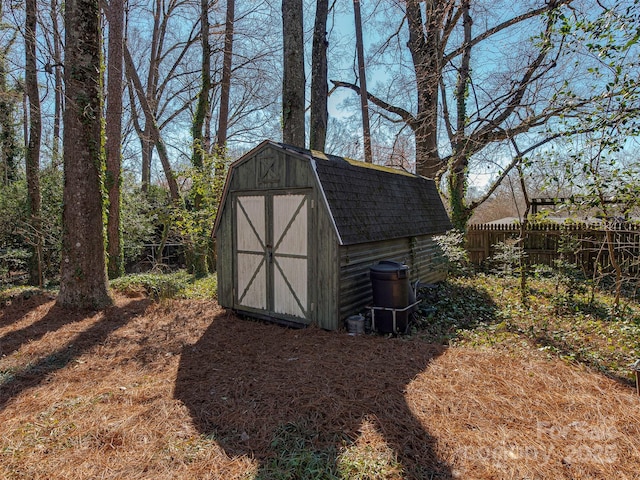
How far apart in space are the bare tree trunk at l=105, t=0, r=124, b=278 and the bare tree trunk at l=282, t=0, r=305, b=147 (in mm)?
4376

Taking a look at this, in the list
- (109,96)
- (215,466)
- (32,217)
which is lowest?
(215,466)

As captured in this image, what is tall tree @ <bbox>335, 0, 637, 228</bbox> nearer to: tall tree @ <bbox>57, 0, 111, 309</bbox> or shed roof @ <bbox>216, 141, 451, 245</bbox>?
shed roof @ <bbox>216, 141, 451, 245</bbox>

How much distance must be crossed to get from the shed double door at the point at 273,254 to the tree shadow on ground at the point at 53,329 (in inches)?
81.7

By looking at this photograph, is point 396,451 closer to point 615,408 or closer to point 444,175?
point 615,408

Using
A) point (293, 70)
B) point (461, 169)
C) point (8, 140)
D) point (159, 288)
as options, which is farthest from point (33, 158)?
point (461, 169)

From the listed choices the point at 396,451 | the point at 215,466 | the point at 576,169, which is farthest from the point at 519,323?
the point at 215,466

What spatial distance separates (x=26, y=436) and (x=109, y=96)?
30.5 ft

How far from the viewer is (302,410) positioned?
11.3 ft

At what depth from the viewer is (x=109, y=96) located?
9.99m

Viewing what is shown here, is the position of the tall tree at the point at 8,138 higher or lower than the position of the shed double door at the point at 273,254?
higher

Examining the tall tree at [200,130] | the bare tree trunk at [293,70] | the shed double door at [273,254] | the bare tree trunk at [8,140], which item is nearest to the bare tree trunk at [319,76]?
the bare tree trunk at [293,70]

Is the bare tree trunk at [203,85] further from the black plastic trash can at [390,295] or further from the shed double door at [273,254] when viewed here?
the black plastic trash can at [390,295]

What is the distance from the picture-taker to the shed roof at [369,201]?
19.1 ft

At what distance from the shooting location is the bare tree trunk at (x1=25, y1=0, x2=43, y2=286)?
9992 mm
